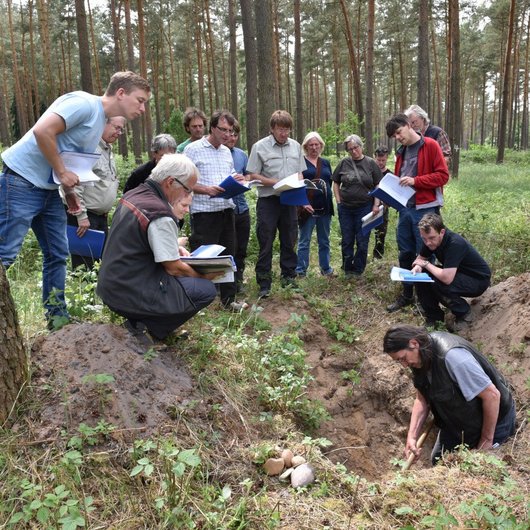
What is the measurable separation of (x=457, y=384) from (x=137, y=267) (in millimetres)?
2342

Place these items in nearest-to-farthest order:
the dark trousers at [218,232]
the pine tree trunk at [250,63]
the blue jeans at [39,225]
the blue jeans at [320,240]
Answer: the blue jeans at [39,225] → the dark trousers at [218,232] → the blue jeans at [320,240] → the pine tree trunk at [250,63]

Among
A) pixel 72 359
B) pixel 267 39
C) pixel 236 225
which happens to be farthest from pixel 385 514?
pixel 267 39

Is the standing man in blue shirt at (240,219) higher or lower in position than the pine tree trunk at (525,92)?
lower

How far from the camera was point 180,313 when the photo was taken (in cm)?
320

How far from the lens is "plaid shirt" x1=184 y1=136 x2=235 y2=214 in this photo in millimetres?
5141

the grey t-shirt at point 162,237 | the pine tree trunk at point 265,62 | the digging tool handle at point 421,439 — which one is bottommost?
the digging tool handle at point 421,439

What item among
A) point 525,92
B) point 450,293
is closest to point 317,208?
point 450,293

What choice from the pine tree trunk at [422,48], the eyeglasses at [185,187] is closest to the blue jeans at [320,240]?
the eyeglasses at [185,187]

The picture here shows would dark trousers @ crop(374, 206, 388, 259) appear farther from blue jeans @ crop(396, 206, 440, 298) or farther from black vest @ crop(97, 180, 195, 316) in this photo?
black vest @ crop(97, 180, 195, 316)

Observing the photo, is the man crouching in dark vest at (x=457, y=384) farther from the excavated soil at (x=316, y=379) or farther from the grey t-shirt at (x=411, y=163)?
the grey t-shirt at (x=411, y=163)

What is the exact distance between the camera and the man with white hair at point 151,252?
301 centimetres

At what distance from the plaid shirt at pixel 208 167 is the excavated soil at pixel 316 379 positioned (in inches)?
53.0

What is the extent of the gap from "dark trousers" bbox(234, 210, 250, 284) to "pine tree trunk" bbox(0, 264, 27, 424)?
11.2 ft

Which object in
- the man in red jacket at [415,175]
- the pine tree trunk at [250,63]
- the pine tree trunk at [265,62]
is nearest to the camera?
the man in red jacket at [415,175]
